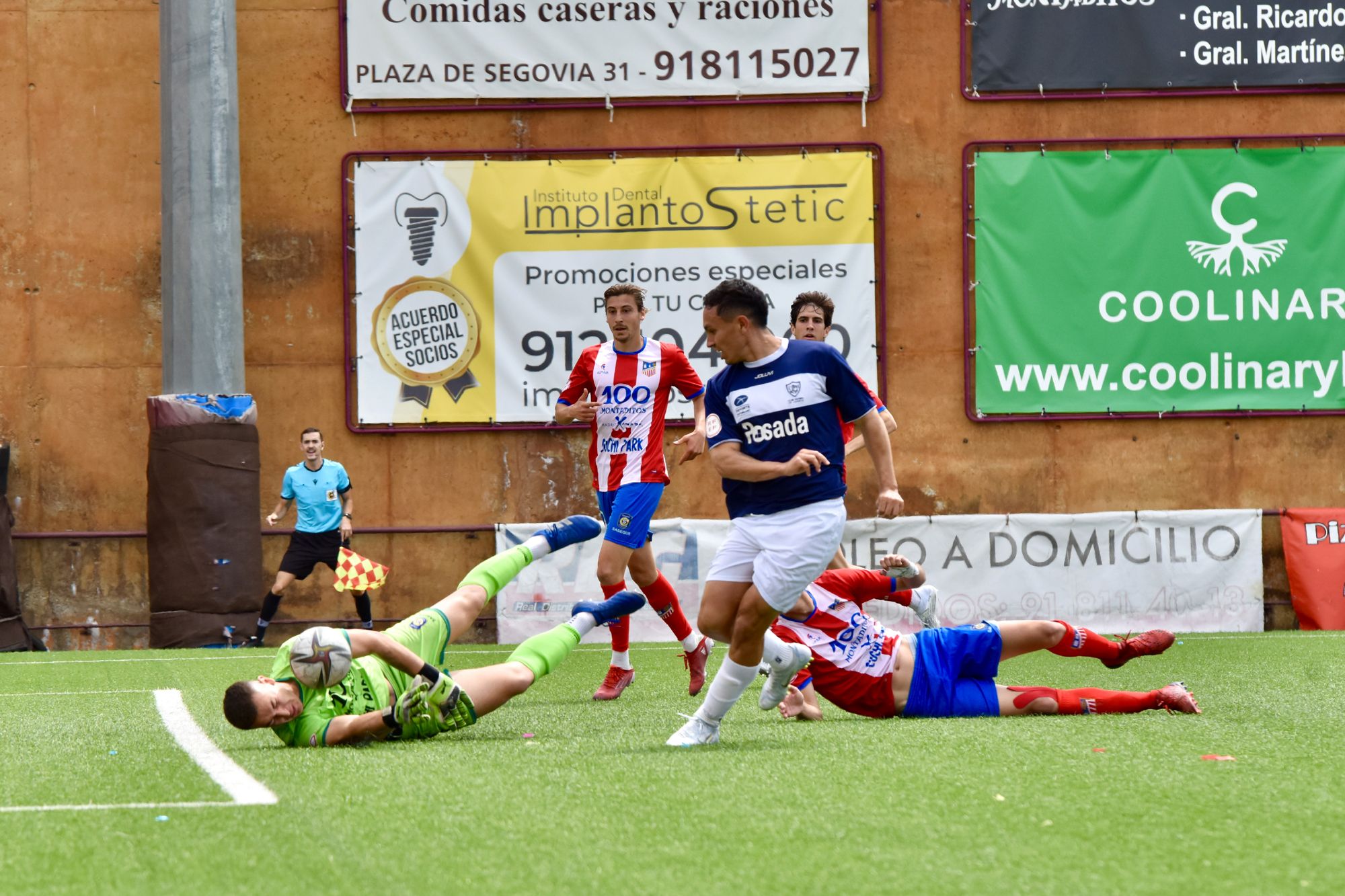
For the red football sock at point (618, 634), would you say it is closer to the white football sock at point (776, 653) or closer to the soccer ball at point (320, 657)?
the white football sock at point (776, 653)

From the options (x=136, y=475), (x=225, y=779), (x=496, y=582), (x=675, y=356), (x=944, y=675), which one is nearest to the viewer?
(x=225, y=779)

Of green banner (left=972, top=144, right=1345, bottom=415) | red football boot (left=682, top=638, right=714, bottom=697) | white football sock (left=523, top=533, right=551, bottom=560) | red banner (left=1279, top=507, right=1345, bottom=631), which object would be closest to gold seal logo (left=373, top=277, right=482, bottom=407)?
green banner (left=972, top=144, right=1345, bottom=415)

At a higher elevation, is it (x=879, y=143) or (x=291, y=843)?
(x=879, y=143)

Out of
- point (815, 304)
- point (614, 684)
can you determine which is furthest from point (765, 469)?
point (614, 684)

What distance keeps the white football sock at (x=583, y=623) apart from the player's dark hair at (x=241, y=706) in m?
1.63

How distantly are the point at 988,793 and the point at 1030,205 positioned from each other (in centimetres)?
1171

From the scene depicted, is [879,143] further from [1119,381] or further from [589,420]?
[589,420]

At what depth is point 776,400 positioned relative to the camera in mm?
6066

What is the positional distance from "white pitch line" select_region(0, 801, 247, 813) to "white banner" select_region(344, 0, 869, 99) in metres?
11.6

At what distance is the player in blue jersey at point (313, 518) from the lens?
14711 millimetres

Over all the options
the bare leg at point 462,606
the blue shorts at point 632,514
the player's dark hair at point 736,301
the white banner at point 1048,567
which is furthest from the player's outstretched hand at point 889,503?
the white banner at point 1048,567

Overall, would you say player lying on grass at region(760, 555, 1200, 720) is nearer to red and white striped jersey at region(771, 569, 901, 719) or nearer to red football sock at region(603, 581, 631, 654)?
red and white striped jersey at region(771, 569, 901, 719)

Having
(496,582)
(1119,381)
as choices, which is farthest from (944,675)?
(1119,381)

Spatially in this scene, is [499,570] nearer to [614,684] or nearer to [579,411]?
[614,684]
